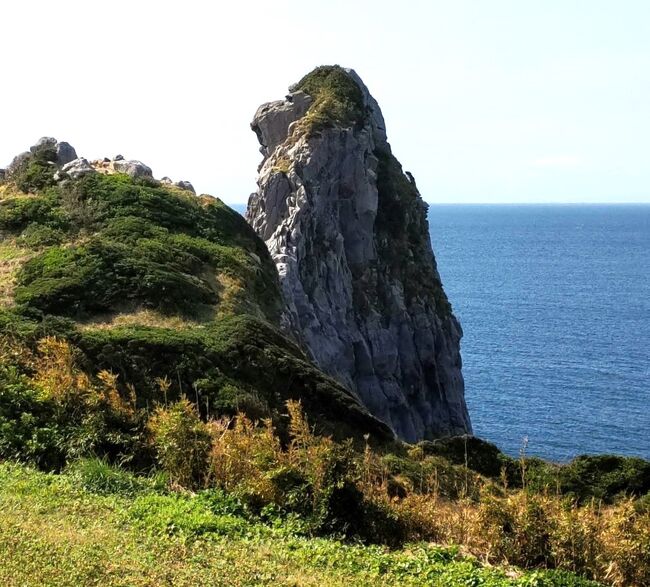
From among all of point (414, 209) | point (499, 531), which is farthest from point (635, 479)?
point (414, 209)

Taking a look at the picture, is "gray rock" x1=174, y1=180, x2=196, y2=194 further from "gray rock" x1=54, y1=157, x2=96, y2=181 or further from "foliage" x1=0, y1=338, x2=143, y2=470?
"foliage" x1=0, y1=338, x2=143, y2=470

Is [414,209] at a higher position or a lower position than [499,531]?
higher

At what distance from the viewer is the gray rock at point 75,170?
35.3 m

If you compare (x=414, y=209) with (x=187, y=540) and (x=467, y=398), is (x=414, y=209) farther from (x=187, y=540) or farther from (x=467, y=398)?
(x=187, y=540)

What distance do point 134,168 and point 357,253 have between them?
3064cm

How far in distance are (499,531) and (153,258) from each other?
18.9 meters

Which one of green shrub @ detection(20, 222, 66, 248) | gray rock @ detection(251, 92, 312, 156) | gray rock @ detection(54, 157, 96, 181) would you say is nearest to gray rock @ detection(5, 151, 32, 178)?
gray rock @ detection(54, 157, 96, 181)

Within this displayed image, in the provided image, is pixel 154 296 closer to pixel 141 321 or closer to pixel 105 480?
→ pixel 141 321

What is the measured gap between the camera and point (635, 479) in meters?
22.3

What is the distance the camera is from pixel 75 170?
35.6 meters

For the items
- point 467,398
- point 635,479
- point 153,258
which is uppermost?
point 153,258

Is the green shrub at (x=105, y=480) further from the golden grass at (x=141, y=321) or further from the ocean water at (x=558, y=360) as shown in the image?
the ocean water at (x=558, y=360)

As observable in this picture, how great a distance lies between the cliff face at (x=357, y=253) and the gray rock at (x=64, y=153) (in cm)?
1829

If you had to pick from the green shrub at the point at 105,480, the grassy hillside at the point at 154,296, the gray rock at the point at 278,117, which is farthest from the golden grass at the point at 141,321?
the gray rock at the point at 278,117
